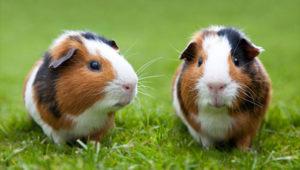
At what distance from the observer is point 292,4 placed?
21.8 metres

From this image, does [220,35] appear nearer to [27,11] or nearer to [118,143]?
[118,143]

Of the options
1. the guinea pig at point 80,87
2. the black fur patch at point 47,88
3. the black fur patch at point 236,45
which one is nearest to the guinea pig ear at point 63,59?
the guinea pig at point 80,87

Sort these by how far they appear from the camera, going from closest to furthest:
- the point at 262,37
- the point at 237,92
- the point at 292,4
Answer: the point at 237,92 < the point at 262,37 < the point at 292,4

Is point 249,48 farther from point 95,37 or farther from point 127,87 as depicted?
point 95,37

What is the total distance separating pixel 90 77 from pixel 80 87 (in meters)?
0.13

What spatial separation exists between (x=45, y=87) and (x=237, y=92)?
5.84 ft

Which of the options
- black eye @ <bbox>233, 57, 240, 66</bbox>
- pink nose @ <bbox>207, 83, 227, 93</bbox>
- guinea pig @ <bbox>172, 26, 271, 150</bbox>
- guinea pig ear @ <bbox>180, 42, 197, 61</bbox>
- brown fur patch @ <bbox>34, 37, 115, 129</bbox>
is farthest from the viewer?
guinea pig ear @ <bbox>180, 42, 197, 61</bbox>

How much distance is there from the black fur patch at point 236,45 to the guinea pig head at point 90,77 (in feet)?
3.18

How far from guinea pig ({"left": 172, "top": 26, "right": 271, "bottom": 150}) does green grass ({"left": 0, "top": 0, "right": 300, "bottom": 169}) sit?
221mm

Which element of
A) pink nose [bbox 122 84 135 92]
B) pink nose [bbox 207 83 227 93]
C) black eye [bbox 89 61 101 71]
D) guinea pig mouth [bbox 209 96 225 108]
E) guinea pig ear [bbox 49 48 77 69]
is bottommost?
guinea pig mouth [bbox 209 96 225 108]

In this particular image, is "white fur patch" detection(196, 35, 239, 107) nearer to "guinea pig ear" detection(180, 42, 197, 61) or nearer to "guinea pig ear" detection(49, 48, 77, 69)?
"guinea pig ear" detection(180, 42, 197, 61)

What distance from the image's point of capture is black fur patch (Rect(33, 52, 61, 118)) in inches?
189

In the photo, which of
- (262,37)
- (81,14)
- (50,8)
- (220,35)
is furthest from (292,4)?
(220,35)

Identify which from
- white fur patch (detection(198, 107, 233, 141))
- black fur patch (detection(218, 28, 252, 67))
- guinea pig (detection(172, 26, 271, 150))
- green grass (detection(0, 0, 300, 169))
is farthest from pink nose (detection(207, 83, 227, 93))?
green grass (detection(0, 0, 300, 169))
